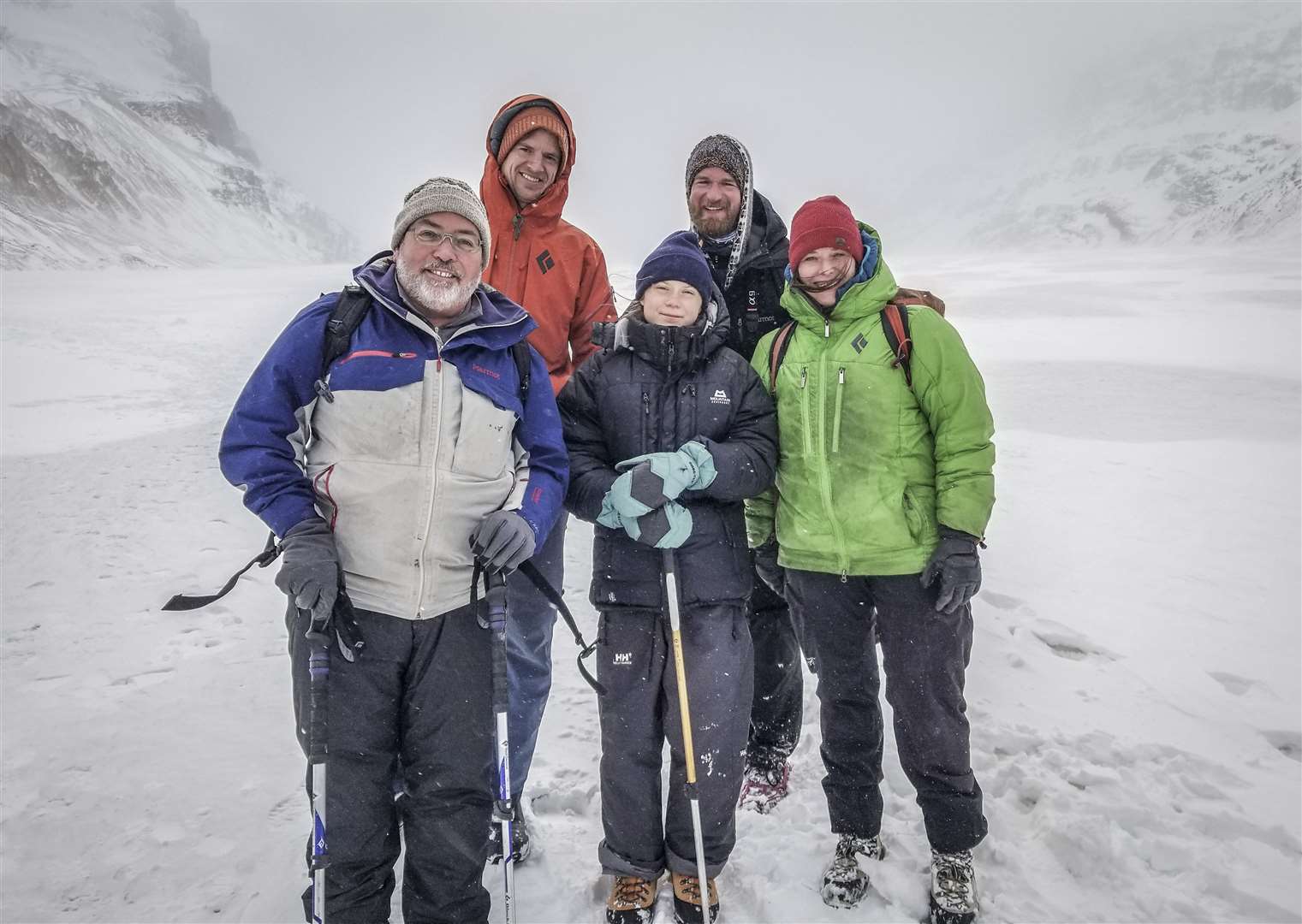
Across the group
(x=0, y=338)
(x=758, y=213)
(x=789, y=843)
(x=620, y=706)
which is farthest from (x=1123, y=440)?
(x=0, y=338)

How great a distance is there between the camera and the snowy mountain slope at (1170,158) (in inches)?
2655

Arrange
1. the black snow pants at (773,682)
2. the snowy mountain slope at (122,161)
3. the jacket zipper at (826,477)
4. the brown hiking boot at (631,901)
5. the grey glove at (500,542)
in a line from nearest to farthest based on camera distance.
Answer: the grey glove at (500,542), the brown hiking boot at (631,901), the jacket zipper at (826,477), the black snow pants at (773,682), the snowy mountain slope at (122,161)

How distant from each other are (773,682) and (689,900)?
115 cm

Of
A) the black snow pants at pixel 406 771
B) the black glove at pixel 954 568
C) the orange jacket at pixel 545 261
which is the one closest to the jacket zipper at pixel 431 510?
the black snow pants at pixel 406 771

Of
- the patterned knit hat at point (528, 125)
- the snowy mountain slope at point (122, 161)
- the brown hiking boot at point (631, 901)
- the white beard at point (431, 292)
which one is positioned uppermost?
the snowy mountain slope at point (122, 161)

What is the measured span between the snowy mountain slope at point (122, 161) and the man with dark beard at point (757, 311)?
4948 cm

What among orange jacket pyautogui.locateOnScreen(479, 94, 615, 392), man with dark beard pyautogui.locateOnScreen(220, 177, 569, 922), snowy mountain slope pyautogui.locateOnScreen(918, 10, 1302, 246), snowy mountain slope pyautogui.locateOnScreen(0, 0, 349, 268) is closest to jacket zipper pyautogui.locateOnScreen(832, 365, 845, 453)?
orange jacket pyautogui.locateOnScreen(479, 94, 615, 392)

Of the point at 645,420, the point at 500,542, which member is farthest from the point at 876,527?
the point at 500,542

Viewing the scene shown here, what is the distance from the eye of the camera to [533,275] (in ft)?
10.3

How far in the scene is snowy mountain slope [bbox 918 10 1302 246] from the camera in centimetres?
6744

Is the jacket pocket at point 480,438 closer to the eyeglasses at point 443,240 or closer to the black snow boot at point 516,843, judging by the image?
the eyeglasses at point 443,240

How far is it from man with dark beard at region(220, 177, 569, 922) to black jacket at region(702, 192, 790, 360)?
1.47m

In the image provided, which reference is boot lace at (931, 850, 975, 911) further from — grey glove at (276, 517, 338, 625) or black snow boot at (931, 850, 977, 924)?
grey glove at (276, 517, 338, 625)

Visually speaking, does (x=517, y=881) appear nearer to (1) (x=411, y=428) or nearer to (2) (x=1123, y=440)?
(1) (x=411, y=428)
